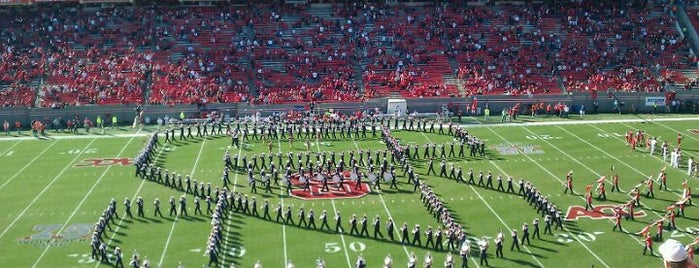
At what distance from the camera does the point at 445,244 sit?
19781 mm

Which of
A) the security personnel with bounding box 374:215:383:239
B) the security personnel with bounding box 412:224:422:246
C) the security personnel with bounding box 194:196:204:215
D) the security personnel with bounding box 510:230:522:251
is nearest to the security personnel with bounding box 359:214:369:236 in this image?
the security personnel with bounding box 374:215:383:239

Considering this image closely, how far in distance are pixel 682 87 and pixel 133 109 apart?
84.5 ft

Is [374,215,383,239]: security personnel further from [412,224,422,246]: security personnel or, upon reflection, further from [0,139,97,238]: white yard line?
[0,139,97,238]: white yard line

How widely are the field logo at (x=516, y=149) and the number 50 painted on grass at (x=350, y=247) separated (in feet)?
36.2

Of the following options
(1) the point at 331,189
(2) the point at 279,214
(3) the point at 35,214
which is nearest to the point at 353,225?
(2) the point at 279,214

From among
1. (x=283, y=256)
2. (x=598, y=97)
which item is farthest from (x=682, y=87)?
(x=283, y=256)

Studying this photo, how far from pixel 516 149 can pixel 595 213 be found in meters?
7.82

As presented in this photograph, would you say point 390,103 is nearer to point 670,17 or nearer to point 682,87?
point 682,87

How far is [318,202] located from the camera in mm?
23438

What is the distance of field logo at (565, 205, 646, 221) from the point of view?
71.7 feet

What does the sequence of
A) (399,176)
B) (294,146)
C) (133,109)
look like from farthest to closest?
(133,109) → (294,146) → (399,176)

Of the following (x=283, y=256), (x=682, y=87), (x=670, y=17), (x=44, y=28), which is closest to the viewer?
(x=283, y=256)

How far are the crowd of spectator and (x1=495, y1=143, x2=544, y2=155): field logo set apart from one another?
835cm

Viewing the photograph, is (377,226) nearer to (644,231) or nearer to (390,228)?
(390,228)
